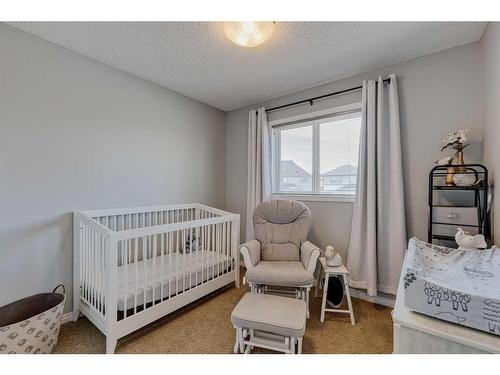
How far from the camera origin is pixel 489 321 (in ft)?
2.16

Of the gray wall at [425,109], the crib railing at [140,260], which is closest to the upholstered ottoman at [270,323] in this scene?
the crib railing at [140,260]

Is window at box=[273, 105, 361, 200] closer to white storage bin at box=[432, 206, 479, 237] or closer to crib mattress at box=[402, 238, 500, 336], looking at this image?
white storage bin at box=[432, 206, 479, 237]

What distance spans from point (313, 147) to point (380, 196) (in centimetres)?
100

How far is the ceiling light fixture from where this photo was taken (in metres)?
1.48

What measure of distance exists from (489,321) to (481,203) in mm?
1571

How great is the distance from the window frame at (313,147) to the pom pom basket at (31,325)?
96.6 inches

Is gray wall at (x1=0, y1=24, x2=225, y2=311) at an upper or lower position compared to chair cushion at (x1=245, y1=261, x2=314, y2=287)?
upper

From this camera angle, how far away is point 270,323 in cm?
139

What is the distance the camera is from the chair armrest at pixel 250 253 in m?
2.14

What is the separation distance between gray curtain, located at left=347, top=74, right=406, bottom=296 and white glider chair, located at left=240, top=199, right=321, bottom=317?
22.0 inches

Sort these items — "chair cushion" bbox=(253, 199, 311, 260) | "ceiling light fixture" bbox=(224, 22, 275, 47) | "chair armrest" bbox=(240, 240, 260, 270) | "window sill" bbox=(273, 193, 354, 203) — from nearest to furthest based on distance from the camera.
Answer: "ceiling light fixture" bbox=(224, 22, 275, 47), "chair armrest" bbox=(240, 240, 260, 270), "chair cushion" bbox=(253, 199, 311, 260), "window sill" bbox=(273, 193, 354, 203)

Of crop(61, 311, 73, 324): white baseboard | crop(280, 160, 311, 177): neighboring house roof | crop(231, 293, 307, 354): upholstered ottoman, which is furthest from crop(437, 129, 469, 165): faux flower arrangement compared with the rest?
crop(61, 311, 73, 324): white baseboard
